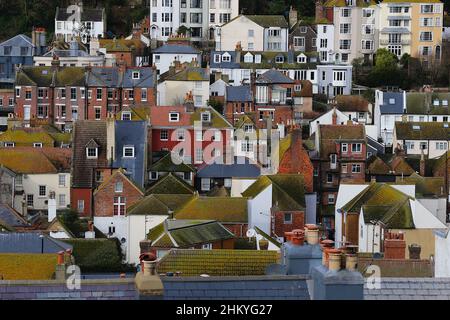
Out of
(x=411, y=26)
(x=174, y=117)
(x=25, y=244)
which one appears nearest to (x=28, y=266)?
(x=25, y=244)

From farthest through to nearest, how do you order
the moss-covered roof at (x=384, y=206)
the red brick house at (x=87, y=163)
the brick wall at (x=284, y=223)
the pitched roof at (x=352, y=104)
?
the pitched roof at (x=352, y=104), the red brick house at (x=87, y=163), the brick wall at (x=284, y=223), the moss-covered roof at (x=384, y=206)

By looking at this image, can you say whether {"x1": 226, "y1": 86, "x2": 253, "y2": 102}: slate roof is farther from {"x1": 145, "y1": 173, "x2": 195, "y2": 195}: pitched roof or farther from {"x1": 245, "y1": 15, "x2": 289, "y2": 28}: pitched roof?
{"x1": 145, "y1": 173, "x2": 195, "y2": 195}: pitched roof

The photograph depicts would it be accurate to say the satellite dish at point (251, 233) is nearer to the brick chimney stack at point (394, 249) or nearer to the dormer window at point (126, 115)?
the brick chimney stack at point (394, 249)

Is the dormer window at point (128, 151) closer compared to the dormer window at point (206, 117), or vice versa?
the dormer window at point (128, 151)

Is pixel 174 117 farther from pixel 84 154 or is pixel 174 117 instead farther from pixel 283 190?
pixel 283 190

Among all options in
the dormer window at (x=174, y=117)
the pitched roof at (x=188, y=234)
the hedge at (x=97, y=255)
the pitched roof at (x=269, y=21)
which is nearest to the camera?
the pitched roof at (x=188, y=234)

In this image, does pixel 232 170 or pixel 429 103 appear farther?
pixel 429 103

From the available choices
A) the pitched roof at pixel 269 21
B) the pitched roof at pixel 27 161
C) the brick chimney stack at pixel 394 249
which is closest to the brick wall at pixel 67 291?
the brick chimney stack at pixel 394 249
